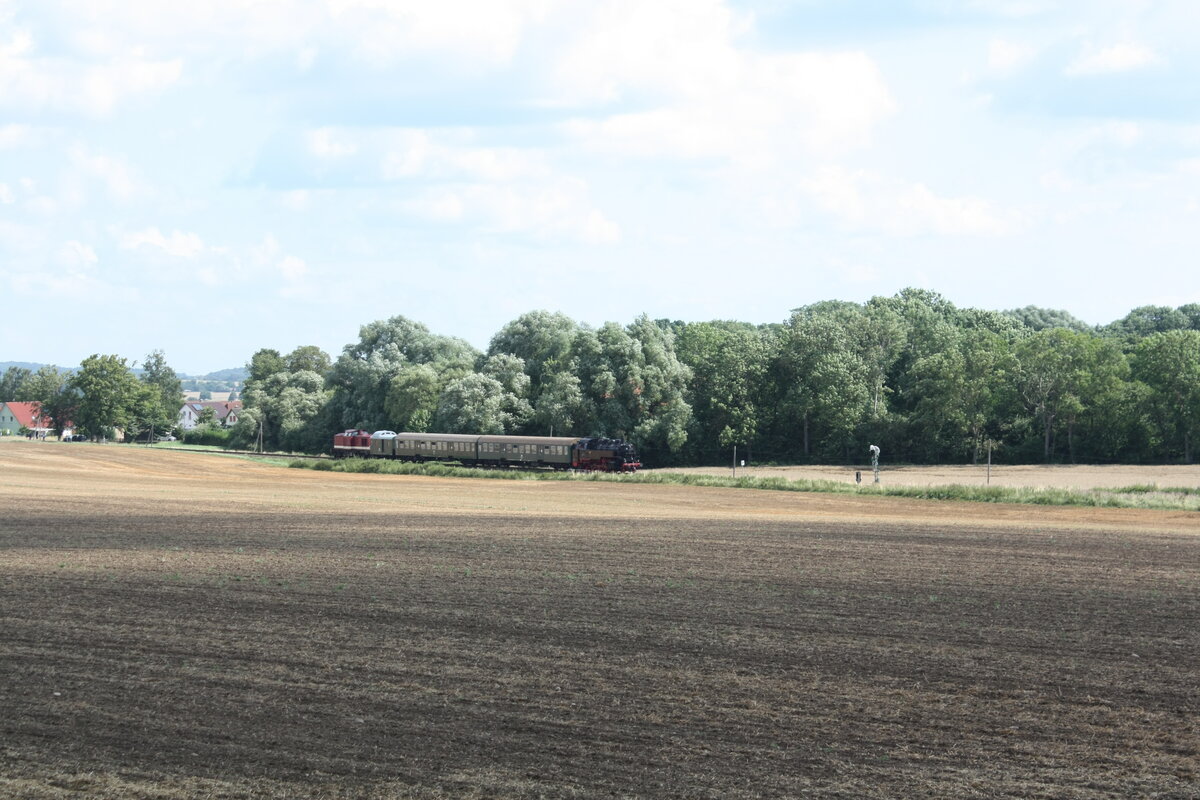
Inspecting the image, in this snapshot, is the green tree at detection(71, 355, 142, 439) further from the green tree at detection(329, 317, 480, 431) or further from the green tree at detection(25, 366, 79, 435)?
the green tree at detection(329, 317, 480, 431)

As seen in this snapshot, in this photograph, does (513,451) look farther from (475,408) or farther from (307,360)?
(307,360)

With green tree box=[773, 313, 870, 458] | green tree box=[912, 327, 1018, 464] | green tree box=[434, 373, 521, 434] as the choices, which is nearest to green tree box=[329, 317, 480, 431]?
green tree box=[434, 373, 521, 434]

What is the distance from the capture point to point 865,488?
208 feet

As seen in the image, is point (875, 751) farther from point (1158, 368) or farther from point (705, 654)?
point (1158, 368)

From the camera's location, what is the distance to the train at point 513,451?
81.6 metres

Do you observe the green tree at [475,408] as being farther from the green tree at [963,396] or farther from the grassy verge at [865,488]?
the green tree at [963,396]

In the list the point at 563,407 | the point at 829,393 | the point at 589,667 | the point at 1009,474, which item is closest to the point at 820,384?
the point at 829,393

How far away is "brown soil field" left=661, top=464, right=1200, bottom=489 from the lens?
250ft

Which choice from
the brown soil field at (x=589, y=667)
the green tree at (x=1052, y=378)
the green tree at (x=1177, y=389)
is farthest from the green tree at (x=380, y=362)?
the brown soil field at (x=589, y=667)

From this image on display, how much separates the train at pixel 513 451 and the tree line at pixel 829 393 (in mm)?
7104

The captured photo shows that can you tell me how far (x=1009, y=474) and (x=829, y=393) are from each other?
676 inches

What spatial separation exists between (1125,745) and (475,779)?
7.86 metres

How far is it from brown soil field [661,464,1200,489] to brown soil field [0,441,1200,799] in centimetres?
4369

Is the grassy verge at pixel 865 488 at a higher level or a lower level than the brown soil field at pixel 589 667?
higher
